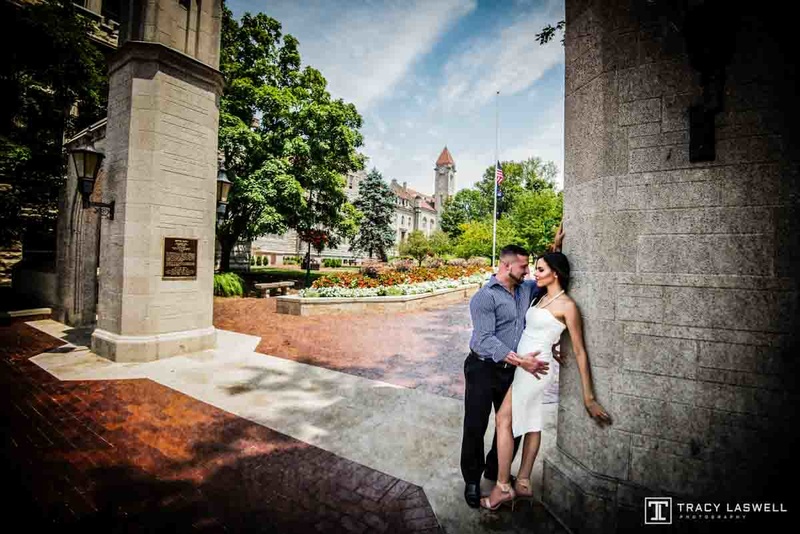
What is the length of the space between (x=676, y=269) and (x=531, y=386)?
132cm

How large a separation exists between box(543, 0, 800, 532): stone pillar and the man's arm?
1.87 feet

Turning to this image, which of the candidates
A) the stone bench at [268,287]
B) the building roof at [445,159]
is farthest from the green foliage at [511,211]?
the stone bench at [268,287]

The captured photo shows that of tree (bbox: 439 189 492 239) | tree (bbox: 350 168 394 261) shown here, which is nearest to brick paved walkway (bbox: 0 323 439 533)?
tree (bbox: 350 168 394 261)

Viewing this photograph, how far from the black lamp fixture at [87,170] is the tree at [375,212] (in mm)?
29824

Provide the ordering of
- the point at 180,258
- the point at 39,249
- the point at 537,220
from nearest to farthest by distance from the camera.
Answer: the point at 180,258
the point at 39,249
the point at 537,220

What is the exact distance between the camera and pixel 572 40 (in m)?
2.75

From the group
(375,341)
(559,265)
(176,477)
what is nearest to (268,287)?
(375,341)

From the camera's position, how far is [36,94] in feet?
36.4

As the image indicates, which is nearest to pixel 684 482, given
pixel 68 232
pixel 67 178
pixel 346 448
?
pixel 346 448

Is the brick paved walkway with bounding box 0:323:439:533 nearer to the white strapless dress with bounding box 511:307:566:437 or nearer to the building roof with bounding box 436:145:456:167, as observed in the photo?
the white strapless dress with bounding box 511:307:566:437

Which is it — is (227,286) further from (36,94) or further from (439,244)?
(439,244)

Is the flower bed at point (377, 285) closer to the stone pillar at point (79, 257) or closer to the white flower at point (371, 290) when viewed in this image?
the white flower at point (371, 290)

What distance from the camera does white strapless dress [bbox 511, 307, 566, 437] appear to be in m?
2.63

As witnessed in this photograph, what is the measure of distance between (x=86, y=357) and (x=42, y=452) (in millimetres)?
3839
